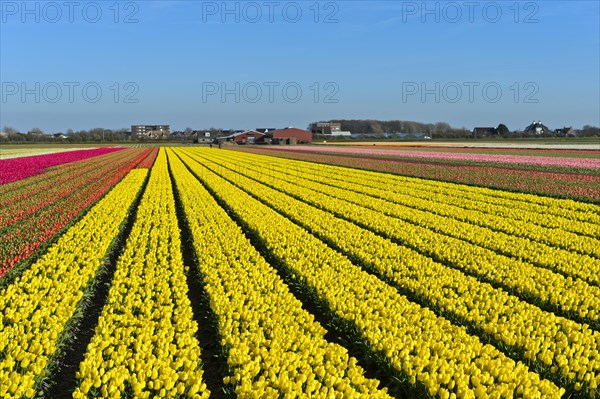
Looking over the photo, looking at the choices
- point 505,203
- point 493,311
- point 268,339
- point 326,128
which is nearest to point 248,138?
point 326,128

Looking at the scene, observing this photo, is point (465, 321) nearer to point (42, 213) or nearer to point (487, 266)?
point (487, 266)

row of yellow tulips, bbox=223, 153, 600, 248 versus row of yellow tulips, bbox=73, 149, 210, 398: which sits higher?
row of yellow tulips, bbox=223, 153, 600, 248

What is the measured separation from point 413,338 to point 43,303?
5389 mm

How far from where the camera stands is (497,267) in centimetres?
1016

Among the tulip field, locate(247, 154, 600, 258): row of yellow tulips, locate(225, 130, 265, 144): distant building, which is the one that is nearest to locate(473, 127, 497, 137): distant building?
locate(225, 130, 265, 144): distant building

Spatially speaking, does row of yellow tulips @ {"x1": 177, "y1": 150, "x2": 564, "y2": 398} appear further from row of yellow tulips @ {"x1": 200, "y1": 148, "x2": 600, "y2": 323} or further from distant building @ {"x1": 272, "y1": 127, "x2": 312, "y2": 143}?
distant building @ {"x1": 272, "y1": 127, "x2": 312, "y2": 143}

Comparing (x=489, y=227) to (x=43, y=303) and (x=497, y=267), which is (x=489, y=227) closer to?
(x=497, y=267)

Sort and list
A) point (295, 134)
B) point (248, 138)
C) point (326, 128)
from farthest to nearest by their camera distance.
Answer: point (326, 128) < point (248, 138) < point (295, 134)

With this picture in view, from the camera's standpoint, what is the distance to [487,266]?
10031mm

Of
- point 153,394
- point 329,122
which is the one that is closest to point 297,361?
point 153,394

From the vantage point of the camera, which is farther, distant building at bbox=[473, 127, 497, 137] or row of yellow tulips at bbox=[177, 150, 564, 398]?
distant building at bbox=[473, 127, 497, 137]

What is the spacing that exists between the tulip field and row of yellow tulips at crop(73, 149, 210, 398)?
0.03m

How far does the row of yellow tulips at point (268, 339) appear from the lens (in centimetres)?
525

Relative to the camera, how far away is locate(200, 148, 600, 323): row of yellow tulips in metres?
8.10
